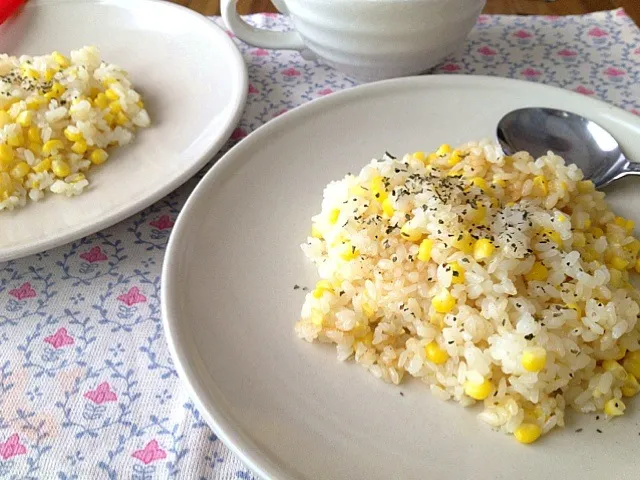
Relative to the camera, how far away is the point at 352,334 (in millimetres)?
1004

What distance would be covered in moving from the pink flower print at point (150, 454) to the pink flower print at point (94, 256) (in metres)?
0.46

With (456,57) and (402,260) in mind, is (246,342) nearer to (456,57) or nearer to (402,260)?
A: (402,260)

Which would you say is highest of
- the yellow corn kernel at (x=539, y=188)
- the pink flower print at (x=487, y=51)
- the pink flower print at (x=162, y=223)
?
the yellow corn kernel at (x=539, y=188)

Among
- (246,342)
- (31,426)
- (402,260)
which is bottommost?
(31,426)

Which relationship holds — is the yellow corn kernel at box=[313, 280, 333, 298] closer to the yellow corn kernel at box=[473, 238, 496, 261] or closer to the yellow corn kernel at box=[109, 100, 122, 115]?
the yellow corn kernel at box=[473, 238, 496, 261]

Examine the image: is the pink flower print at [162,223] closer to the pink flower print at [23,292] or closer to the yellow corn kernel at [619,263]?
the pink flower print at [23,292]

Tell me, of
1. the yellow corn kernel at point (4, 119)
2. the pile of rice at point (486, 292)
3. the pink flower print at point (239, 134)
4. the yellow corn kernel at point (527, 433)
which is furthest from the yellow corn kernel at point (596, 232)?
the yellow corn kernel at point (4, 119)

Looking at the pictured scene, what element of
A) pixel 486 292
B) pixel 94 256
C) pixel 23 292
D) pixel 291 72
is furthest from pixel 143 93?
pixel 486 292

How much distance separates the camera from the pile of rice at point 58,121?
4.43 ft

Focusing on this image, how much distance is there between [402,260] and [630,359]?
397mm

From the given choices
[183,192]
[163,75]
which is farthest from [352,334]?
[163,75]

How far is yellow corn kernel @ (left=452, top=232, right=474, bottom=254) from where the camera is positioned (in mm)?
1004

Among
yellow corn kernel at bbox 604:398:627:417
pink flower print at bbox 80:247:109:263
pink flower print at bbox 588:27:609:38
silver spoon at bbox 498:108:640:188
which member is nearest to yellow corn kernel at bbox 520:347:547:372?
yellow corn kernel at bbox 604:398:627:417

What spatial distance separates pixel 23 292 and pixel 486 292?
34.9 inches
